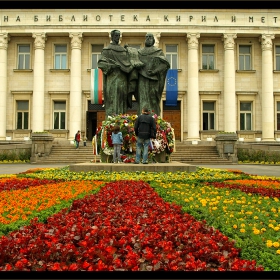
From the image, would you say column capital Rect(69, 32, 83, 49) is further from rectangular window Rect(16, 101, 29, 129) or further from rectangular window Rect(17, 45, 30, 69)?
rectangular window Rect(16, 101, 29, 129)

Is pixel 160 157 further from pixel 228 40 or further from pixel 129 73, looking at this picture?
pixel 228 40

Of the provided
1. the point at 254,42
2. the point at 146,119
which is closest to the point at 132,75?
the point at 146,119

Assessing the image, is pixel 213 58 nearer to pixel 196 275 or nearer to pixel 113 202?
pixel 113 202

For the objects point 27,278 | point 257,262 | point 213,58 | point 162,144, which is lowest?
point 257,262

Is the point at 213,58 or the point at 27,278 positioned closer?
the point at 27,278

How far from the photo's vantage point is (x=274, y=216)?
487 cm

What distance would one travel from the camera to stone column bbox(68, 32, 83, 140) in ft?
115

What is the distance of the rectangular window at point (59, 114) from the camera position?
3678 centimetres

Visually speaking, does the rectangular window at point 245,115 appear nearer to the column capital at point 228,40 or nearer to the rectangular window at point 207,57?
the rectangular window at point 207,57

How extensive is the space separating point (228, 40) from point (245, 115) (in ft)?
24.9

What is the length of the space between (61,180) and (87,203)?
4149 mm

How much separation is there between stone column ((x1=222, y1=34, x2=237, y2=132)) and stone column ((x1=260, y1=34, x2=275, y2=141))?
116 inches

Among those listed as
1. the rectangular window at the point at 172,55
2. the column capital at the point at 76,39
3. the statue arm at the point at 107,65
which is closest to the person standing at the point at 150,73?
the statue arm at the point at 107,65

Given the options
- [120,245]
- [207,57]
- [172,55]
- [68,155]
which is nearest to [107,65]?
[120,245]
